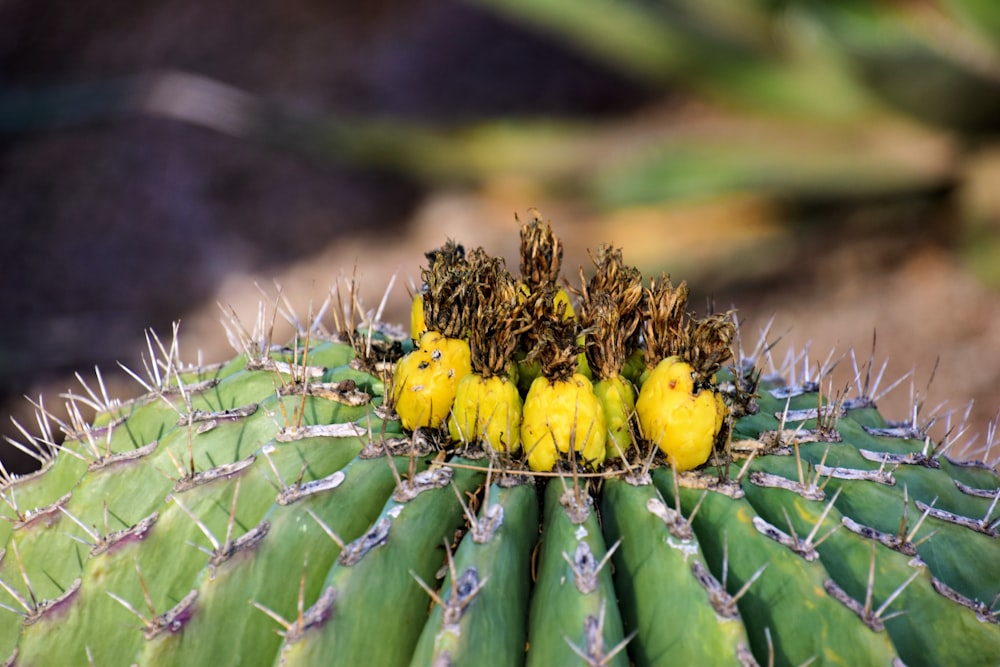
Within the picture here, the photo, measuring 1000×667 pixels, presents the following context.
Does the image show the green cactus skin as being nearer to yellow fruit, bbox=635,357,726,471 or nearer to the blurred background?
yellow fruit, bbox=635,357,726,471

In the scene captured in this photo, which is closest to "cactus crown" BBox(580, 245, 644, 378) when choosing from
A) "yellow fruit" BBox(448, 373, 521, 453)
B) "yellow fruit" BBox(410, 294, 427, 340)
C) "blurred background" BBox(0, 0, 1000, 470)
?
"yellow fruit" BBox(448, 373, 521, 453)

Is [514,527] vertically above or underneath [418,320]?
underneath

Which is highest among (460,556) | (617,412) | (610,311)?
(610,311)

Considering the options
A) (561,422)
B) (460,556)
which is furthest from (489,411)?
(460,556)

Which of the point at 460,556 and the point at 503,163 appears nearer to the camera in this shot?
the point at 460,556

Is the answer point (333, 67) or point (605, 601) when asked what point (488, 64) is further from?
point (605, 601)

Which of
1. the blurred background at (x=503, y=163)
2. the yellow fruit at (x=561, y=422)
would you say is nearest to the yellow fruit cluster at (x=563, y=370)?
the yellow fruit at (x=561, y=422)

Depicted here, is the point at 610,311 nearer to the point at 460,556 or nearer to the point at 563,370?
the point at 563,370
